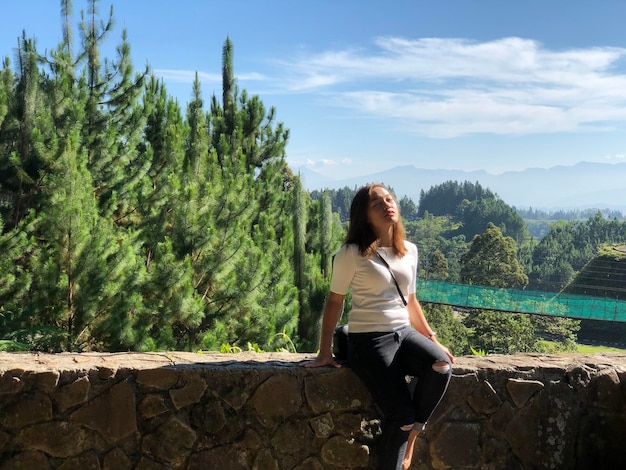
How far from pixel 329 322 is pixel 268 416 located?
1.52 ft

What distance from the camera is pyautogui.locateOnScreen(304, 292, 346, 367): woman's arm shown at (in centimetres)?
210

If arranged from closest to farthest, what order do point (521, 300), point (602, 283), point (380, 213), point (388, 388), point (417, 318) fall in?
1. point (388, 388)
2. point (380, 213)
3. point (417, 318)
4. point (521, 300)
5. point (602, 283)

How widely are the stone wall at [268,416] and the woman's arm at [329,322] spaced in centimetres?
4

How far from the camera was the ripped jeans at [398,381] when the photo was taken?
204cm

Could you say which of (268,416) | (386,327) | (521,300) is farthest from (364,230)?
(521,300)

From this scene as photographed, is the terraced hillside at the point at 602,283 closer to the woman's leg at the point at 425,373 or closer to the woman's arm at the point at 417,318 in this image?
the woman's arm at the point at 417,318

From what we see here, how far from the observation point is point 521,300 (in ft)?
51.6

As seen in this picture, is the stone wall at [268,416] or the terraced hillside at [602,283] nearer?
the stone wall at [268,416]


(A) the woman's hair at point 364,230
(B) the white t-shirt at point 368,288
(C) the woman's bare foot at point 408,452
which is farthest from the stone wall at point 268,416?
(A) the woman's hair at point 364,230

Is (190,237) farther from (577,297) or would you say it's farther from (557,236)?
(557,236)

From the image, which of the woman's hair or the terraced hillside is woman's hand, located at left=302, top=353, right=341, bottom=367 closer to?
the woman's hair

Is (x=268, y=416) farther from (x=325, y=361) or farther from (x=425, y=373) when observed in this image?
(x=425, y=373)

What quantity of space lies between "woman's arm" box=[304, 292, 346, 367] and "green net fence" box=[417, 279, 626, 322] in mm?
13542

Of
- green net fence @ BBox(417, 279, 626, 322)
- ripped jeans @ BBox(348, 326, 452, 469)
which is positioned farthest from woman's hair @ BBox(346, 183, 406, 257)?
green net fence @ BBox(417, 279, 626, 322)
